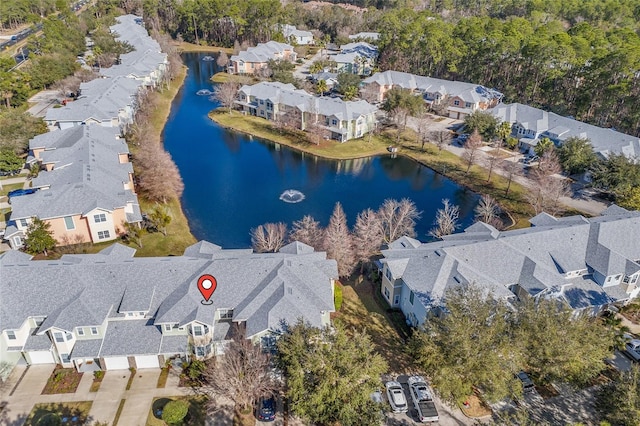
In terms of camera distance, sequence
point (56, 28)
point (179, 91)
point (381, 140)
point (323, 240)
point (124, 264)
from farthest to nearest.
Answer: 1. point (56, 28)
2. point (179, 91)
3. point (381, 140)
4. point (323, 240)
5. point (124, 264)

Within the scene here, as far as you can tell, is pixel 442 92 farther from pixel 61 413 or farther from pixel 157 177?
pixel 61 413

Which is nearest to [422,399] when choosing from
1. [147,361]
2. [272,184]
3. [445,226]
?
[147,361]

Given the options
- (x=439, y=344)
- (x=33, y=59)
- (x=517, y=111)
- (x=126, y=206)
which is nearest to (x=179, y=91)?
(x=33, y=59)

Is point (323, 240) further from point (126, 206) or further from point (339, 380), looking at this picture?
point (126, 206)

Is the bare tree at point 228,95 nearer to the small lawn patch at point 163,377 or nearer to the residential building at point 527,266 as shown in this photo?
the residential building at point 527,266

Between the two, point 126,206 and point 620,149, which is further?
point 620,149

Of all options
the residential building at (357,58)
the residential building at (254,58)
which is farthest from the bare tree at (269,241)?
the residential building at (357,58)

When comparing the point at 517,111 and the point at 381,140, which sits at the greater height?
the point at 517,111
